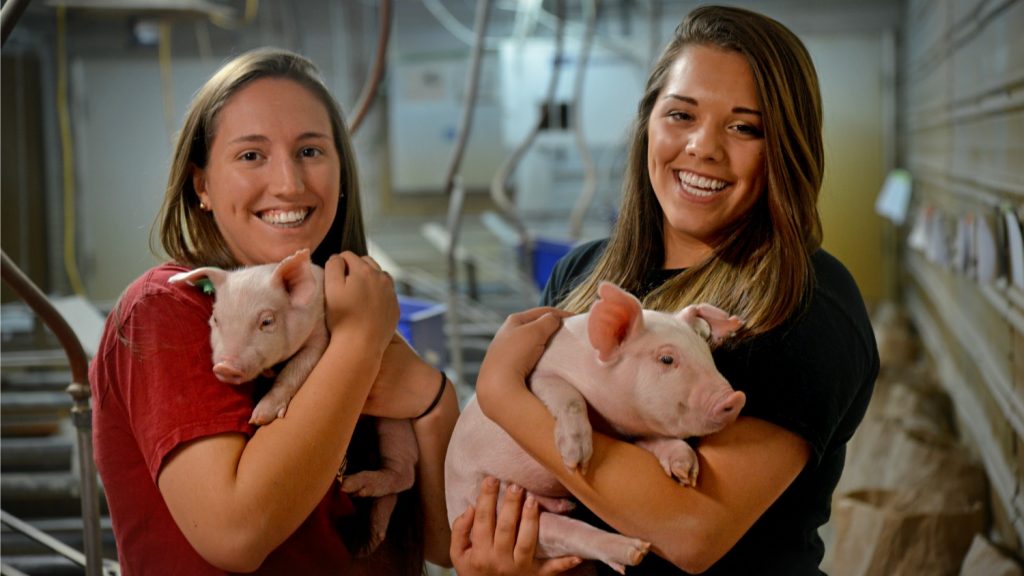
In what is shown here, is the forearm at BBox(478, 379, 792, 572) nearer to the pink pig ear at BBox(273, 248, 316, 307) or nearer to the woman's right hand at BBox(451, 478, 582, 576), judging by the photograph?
the woman's right hand at BBox(451, 478, 582, 576)

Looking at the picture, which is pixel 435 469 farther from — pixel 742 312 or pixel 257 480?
pixel 742 312

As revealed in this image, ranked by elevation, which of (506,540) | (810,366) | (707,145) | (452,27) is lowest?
(506,540)

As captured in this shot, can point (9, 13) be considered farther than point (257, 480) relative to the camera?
Yes

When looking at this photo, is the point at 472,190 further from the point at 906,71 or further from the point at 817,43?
the point at 906,71

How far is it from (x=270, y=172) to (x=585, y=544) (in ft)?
1.85

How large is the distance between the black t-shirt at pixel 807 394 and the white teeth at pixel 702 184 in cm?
14

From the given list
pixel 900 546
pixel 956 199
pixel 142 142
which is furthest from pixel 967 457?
pixel 142 142

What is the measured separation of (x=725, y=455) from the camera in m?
1.13

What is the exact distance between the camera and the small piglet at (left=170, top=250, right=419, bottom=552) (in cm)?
117

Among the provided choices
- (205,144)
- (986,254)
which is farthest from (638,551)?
(986,254)

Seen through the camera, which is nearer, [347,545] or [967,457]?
[347,545]

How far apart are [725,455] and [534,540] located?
0.24 meters

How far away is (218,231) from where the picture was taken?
1.35m

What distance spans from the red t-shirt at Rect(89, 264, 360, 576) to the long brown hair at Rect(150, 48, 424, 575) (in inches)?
3.8
